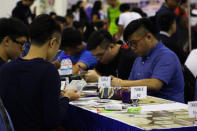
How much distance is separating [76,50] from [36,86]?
2.51 m

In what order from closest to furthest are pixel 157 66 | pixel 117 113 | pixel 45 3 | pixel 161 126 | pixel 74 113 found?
pixel 161 126 → pixel 117 113 → pixel 74 113 → pixel 157 66 → pixel 45 3

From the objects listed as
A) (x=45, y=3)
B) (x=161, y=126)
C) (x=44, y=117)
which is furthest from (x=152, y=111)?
(x=45, y=3)

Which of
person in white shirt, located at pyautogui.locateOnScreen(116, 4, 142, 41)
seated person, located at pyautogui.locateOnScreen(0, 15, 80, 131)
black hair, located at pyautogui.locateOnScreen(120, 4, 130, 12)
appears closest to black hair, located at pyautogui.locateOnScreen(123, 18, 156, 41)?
seated person, located at pyautogui.locateOnScreen(0, 15, 80, 131)

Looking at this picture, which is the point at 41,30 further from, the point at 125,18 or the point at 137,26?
the point at 125,18

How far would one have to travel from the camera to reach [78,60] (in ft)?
17.3

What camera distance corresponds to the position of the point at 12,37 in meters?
3.39

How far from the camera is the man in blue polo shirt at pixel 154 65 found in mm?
3805

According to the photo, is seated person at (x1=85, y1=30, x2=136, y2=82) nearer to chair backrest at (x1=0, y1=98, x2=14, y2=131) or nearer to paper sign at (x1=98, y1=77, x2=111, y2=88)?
paper sign at (x1=98, y1=77, x2=111, y2=88)

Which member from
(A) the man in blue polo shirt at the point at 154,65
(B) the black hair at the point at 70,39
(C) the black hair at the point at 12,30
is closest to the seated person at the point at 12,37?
(C) the black hair at the point at 12,30

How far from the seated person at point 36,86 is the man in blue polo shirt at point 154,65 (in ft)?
3.95

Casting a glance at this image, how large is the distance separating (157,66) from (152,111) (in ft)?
3.23

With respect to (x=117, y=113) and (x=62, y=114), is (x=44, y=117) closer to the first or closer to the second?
(x=62, y=114)

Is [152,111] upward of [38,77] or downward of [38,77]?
downward

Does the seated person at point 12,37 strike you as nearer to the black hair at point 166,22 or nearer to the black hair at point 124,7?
the black hair at point 166,22
